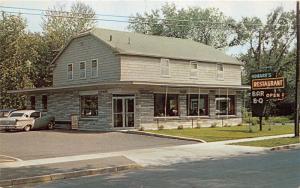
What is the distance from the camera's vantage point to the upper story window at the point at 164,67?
3769 cm

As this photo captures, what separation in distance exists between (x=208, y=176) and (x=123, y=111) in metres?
21.1

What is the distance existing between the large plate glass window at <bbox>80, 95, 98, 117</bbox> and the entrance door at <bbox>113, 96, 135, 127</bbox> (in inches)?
69.2

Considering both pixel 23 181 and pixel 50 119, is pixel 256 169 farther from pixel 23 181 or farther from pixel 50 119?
pixel 50 119

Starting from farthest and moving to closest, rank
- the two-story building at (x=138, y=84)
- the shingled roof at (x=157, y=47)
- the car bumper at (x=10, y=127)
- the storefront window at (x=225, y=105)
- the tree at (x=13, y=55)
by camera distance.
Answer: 1. the tree at (x=13, y=55)
2. the storefront window at (x=225, y=105)
3. the shingled roof at (x=157, y=47)
4. the car bumper at (x=10, y=127)
5. the two-story building at (x=138, y=84)

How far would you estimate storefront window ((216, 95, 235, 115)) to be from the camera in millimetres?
40562

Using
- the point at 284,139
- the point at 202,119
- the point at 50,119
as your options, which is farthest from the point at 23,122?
the point at 284,139

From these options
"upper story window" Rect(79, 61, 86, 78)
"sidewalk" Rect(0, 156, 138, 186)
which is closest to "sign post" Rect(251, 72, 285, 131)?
"upper story window" Rect(79, 61, 86, 78)

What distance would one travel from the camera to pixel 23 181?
13.5 metres

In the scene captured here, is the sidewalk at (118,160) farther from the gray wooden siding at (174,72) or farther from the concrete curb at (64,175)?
the gray wooden siding at (174,72)

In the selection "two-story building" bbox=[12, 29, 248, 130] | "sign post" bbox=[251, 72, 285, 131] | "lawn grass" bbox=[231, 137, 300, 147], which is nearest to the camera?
"lawn grass" bbox=[231, 137, 300, 147]

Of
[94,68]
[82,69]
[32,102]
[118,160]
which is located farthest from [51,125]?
[118,160]

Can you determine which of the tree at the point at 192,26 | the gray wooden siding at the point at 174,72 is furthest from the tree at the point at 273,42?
the gray wooden siding at the point at 174,72

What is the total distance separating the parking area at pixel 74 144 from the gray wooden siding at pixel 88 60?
19.3 feet

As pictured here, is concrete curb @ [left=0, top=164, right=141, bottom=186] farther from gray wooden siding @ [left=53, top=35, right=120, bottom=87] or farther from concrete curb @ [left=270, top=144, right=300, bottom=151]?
gray wooden siding @ [left=53, top=35, right=120, bottom=87]
